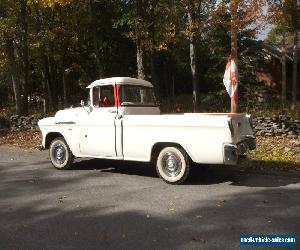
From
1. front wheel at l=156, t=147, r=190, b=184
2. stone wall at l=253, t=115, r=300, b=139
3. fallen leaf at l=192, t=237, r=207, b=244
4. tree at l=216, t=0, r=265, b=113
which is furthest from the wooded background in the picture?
fallen leaf at l=192, t=237, r=207, b=244

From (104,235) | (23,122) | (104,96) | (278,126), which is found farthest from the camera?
(23,122)

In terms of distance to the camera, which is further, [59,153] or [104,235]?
[59,153]

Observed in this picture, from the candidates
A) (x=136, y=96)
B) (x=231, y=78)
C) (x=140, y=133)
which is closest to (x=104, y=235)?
(x=140, y=133)

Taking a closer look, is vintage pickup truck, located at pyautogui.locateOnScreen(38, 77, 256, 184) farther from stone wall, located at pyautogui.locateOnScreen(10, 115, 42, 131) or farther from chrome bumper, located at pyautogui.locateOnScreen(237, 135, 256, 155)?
stone wall, located at pyautogui.locateOnScreen(10, 115, 42, 131)

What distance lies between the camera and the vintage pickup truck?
26.2 ft

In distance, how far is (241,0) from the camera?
523 inches

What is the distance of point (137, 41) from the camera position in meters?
16.5

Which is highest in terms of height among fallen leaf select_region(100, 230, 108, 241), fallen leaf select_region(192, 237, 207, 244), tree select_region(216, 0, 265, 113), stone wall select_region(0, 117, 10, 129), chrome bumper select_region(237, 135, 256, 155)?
tree select_region(216, 0, 265, 113)

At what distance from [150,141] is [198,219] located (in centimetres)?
271

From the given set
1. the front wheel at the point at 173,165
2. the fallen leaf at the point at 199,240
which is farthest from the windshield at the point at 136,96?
the fallen leaf at the point at 199,240

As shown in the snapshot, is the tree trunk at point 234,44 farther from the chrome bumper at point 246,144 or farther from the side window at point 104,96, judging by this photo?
the side window at point 104,96

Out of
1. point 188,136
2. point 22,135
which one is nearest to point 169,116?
point 188,136

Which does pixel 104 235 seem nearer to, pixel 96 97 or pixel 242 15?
pixel 96 97

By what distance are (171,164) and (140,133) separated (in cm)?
88
